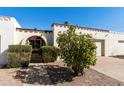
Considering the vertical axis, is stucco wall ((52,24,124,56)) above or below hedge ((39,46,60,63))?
above

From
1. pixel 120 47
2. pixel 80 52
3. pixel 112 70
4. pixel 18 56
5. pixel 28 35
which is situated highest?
pixel 28 35

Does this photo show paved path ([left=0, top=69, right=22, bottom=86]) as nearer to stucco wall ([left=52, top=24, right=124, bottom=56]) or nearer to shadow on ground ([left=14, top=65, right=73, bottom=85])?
shadow on ground ([left=14, top=65, right=73, bottom=85])

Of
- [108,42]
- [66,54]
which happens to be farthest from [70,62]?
[108,42]

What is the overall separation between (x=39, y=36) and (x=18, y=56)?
13.8ft

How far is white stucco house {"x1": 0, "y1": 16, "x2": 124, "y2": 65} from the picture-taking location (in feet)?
41.6

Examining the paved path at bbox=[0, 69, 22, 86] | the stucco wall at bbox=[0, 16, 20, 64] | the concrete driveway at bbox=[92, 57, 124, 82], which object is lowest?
the paved path at bbox=[0, 69, 22, 86]

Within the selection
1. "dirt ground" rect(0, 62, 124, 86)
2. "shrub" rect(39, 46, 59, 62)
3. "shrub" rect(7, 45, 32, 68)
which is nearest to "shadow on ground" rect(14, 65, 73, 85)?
"dirt ground" rect(0, 62, 124, 86)

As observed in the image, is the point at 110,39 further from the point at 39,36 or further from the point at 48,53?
the point at 48,53

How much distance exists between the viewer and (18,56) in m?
11.3

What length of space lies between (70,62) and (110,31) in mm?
14085

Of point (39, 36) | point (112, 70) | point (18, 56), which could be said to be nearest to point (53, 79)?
point (18, 56)

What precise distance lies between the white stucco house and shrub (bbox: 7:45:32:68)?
51.8 inches

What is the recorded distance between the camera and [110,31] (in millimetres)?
21219

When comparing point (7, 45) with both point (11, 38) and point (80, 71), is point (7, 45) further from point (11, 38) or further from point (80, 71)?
point (80, 71)
